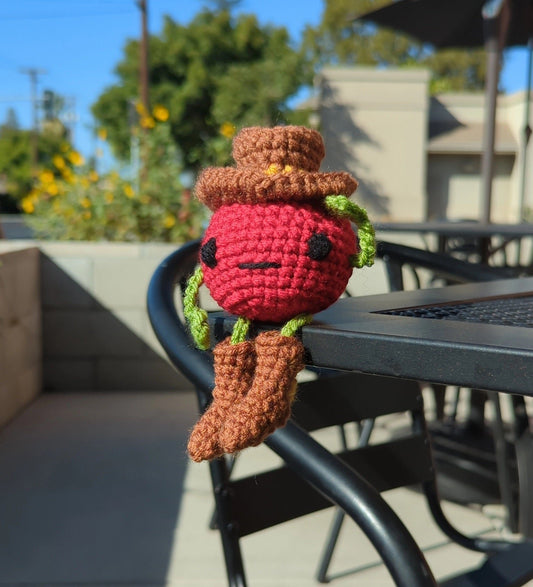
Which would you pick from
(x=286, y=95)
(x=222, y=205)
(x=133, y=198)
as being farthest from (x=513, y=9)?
(x=286, y=95)

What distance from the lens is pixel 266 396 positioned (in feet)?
2.80

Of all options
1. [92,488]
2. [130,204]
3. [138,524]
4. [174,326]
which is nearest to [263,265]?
[174,326]

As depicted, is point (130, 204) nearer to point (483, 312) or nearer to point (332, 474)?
point (483, 312)

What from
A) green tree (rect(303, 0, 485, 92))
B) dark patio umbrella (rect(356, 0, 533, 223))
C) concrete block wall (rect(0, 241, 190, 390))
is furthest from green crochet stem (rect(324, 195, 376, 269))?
green tree (rect(303, 0, 485, 92))

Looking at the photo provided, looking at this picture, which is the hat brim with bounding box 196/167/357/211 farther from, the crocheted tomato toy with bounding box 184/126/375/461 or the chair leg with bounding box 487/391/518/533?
the chair leg with bounding box 487/391/518/533

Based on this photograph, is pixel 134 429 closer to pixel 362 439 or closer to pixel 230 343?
pixel 362 439

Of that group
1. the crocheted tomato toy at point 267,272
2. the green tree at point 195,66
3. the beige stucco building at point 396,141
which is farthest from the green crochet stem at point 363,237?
the green tree at point 195,66

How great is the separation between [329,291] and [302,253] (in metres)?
0.07

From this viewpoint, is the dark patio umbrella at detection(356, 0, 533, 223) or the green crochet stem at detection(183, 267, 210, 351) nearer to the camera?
the green crochet stem at detection(183, 267, 210, 351)

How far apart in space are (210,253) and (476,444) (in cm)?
223

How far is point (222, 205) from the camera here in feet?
3.10

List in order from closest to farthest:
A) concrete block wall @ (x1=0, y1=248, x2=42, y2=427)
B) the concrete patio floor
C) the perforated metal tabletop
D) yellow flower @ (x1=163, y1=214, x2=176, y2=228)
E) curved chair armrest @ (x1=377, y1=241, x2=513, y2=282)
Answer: the perforated metal tabletop
curved chair armrest @ (x1=377, y1=241, x2=513, y2=282)
the concrete patio floor
concrete block wall @ (x1=0, y1=248, x2=42, y2=427)
yellow flower @ (x1=163, y1=214, x2=176, y2=228)

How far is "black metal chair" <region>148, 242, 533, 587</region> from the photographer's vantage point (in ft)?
3.09

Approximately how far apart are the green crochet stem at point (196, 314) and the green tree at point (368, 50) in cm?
3946
